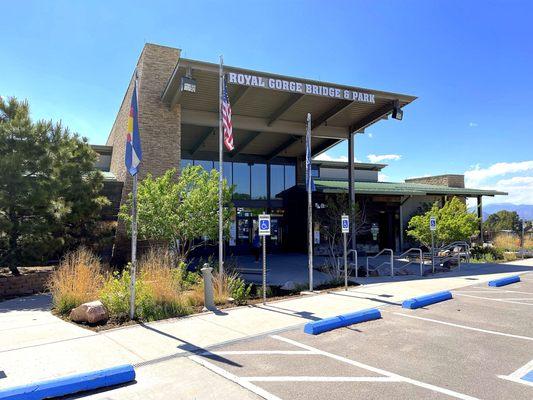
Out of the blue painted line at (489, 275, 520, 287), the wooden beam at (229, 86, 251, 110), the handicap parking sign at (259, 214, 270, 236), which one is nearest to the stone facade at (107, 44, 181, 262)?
the wooden beam at (229, 86, 251, 110)

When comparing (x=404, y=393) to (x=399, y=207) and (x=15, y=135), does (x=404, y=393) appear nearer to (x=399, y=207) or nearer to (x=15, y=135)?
(x=15, y=135)

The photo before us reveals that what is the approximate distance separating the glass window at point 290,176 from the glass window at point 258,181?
170cm

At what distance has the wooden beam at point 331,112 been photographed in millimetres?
19281

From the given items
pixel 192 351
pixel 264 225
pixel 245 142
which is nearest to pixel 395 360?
pixel 192 351

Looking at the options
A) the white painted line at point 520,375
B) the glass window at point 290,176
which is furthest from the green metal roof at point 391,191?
the white painted line at point 520,375

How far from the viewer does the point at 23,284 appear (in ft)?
39.5

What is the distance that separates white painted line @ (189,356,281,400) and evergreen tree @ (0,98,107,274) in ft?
29.0

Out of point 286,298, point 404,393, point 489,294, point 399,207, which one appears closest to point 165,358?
point 404,393

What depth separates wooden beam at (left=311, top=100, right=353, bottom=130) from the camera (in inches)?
759

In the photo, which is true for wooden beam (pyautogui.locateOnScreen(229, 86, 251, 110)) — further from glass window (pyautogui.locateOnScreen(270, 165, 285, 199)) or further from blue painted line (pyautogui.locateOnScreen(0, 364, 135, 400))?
blue painted line (pyautogui.locateOnScreen(0, 364, 135, 400))

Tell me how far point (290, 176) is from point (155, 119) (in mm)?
12658

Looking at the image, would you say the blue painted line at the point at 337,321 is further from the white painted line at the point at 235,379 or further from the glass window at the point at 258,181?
the glass window at the point at 258,181

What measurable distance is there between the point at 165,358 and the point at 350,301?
5.72 metres

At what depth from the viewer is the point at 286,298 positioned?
35.9 ft
